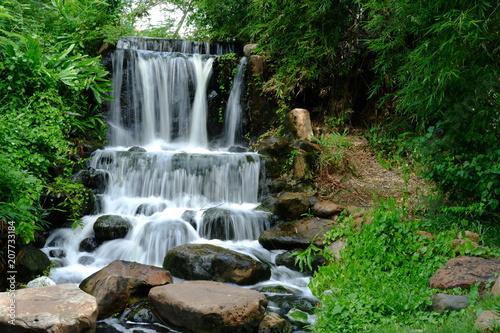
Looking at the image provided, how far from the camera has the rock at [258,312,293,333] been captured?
4.04 metres

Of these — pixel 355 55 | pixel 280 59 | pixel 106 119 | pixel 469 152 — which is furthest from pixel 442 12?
pixel 106 119

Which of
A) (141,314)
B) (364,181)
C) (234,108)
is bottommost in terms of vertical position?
(141,314)

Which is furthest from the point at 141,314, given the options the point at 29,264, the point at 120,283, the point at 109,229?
the point at 109,229

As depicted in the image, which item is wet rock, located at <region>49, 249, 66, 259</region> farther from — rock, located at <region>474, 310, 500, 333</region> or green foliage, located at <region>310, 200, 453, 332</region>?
rock, located at <region>474, 310, 500, 333</region>

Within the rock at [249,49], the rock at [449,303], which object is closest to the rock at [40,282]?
the rock at [449,303]

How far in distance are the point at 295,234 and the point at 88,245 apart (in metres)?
3.04

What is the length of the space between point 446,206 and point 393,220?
3.79ft

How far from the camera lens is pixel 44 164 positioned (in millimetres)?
6344

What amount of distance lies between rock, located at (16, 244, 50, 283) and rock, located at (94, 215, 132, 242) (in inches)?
36.2

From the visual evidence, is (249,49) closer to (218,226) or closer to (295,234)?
(218,226)

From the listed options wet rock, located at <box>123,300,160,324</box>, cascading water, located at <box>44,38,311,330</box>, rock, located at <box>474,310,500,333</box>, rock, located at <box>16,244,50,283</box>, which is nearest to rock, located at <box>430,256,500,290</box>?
rock, located at <box>474,310,500,333</box>

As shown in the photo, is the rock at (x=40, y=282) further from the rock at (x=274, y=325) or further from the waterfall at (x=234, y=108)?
the waterfall at (x=234, y=108)

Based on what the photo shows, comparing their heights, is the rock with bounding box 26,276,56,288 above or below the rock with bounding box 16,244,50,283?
below

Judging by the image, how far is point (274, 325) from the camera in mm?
4059
